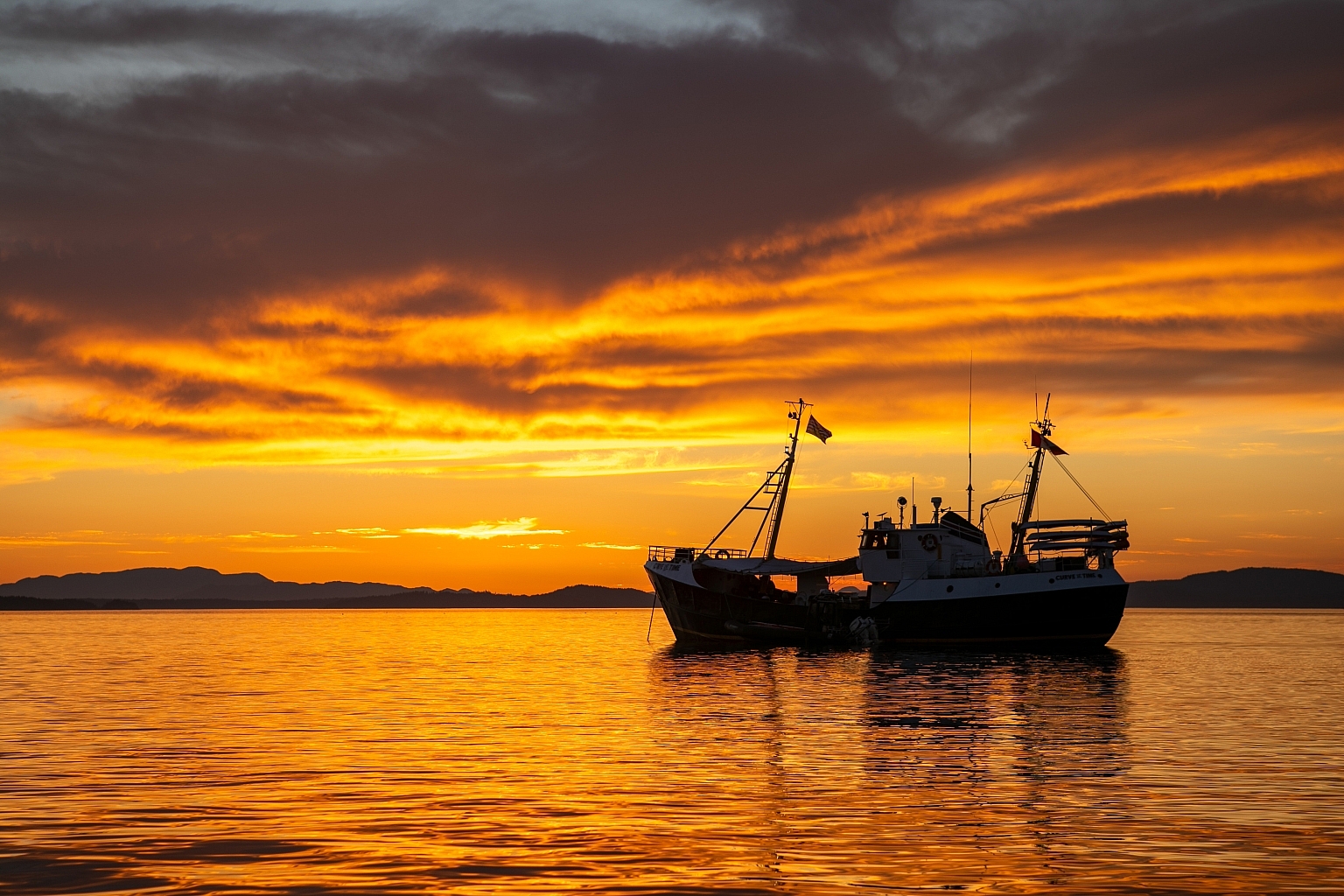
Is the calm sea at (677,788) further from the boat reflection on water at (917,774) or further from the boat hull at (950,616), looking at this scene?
the boat hull at (950,616)

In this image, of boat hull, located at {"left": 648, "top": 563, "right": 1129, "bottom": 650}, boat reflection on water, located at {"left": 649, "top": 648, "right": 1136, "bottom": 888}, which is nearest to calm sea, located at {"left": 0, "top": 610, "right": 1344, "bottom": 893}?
boat reflection on water, located at {"left": 649, "top": 648, "right": 1136, "bottom": 888}

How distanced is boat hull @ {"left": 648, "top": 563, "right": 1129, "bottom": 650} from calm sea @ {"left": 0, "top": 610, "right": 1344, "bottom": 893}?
22.5m

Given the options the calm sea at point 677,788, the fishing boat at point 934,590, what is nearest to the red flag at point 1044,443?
the fishing boat at point 934,590

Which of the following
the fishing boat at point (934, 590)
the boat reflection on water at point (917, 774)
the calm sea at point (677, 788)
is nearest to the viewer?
the calm sea at point (677, 788)

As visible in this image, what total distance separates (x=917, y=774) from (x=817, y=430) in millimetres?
62526

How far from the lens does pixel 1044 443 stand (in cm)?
9225

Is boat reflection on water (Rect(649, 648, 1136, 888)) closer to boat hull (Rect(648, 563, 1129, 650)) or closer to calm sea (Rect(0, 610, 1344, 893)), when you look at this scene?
calm sea (Rect(0, 610, 1344, 893))

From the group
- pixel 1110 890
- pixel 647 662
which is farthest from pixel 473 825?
pixel 647 662

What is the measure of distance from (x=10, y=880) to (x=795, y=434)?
281ft

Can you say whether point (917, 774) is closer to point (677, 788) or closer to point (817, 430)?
point (677, 788)

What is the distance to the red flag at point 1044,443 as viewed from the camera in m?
90.9

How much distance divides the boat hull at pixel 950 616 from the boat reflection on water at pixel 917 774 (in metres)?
20.8

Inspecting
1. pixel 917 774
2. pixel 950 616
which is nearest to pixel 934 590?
pixel 950 616

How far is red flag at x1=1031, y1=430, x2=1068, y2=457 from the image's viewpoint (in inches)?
3578
